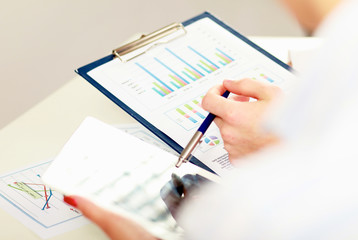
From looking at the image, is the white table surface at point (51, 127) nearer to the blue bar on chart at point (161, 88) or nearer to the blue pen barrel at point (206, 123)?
the blue bar on chart at point (161, 88)

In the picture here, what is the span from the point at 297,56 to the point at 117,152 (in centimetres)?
51

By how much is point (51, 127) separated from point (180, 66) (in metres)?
0.26

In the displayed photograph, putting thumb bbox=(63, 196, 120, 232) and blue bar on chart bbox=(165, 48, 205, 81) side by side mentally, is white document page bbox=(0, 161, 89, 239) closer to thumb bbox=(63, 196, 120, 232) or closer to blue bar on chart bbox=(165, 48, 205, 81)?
thumb bbox=(63, 196, 120, 232)

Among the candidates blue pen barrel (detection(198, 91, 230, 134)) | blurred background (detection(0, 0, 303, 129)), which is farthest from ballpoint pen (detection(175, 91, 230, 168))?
blurred background (detection(0, 0, 303, 129))

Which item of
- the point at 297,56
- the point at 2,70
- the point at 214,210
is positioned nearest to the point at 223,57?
the point at 297,56

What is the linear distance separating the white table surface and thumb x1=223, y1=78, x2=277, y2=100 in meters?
0.23

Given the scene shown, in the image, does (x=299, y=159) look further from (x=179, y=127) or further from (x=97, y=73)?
(x=97, y=73)

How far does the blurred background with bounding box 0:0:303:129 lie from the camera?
1.60m

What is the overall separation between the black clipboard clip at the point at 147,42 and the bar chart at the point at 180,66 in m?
0.02

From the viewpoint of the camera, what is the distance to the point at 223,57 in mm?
989

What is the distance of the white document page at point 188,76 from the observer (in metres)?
0.84

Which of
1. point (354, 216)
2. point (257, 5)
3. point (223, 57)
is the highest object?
point (257, 5)

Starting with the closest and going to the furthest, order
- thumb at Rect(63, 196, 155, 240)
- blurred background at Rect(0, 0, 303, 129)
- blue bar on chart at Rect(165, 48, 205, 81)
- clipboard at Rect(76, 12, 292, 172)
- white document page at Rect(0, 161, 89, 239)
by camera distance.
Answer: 1. thumb at Rect(63, 196, 155, 240)
2. white document page at Rect(0, 161, 89, 239)
3. clipboard at Rect(76, 12, 292, 172)
4. blue bar on chart at Rect(165, 48, 205, 81)
5. blurred background at Rect(0, 0, 303, 129)

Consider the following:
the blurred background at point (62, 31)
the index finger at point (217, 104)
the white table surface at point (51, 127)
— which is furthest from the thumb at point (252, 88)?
the blurred background at point (62, 31)
